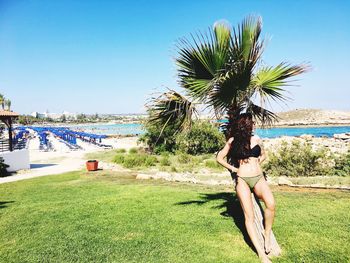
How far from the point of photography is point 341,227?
16.0ft

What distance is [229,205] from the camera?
6.48 meters

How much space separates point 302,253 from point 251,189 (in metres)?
1.12

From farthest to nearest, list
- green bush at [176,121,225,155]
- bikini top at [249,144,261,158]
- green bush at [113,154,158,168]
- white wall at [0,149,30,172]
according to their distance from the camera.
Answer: green bush at [176,121,225,155]
green bush at [113,154,158,168]
white wall at [0,149,30,172]
bikini top at [249,144,261,158]

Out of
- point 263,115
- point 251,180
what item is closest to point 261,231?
point 251,180

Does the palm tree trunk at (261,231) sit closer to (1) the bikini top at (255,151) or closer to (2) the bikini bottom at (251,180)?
(2) the bikini bottom at (251,180)

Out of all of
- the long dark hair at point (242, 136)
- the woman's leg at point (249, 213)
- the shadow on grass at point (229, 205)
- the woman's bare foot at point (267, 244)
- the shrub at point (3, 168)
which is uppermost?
the long dark hair at point (242, 136)

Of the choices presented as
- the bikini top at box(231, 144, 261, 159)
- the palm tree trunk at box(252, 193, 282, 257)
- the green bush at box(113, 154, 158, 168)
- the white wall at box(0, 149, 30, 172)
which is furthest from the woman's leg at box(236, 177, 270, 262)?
the white wall at box(0, 149, 30, 172)

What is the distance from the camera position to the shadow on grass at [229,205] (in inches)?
201

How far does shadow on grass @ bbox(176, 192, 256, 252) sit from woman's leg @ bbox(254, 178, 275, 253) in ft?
1.48

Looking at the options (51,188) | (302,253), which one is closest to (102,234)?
(302,253)

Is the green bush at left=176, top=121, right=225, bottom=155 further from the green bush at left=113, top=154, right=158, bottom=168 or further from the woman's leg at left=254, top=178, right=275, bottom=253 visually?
the woman's leg at left=254, top=178, right=275, bottom=253

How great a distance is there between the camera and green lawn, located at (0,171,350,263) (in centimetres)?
409

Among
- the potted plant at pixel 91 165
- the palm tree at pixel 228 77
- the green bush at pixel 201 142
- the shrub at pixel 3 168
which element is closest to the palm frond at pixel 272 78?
the palm tree at pixel 228 77

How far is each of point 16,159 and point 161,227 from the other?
42.7 feet
